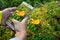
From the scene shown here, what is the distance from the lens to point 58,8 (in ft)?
12.5

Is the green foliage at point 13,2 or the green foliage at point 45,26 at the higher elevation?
the green foliage at point 13,2

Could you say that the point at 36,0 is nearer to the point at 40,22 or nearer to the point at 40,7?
the point at 40,7

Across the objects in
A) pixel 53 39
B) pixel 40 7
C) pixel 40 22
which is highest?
pixel 40 7

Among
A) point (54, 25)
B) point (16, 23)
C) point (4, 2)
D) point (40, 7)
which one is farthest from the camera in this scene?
point (4, 2)

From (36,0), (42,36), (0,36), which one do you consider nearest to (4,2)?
(36,0)

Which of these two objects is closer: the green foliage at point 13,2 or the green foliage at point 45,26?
the green foliage at point 45,26

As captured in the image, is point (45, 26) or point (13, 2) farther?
point (13, 2)

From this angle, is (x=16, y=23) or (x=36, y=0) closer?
(x=16, y=23)

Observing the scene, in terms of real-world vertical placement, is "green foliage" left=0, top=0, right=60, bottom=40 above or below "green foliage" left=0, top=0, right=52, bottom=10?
below

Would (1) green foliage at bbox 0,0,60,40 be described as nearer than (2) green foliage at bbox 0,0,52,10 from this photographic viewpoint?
Yes

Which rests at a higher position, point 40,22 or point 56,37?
point 40,22

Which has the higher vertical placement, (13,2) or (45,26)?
(13,2)

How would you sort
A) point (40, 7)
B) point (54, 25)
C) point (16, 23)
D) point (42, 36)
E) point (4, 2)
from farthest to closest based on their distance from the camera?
1. point (4, 2)
2. point (40, 7)
3. point (54, 25)
4. point (42, 36)
5. point (16, 23)

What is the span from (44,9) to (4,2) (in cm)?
86
